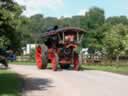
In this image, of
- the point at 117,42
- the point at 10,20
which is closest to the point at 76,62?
the point at 10,20

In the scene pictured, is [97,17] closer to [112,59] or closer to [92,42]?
[92,42]

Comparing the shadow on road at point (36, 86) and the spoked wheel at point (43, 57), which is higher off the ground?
the spoked wheel at point (43, 57)

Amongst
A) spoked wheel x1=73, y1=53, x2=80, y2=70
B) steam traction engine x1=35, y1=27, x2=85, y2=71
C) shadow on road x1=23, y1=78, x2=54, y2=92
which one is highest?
steam traction engine x1=35, y1=27, x2=85, y2=71

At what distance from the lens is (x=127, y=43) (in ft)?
175

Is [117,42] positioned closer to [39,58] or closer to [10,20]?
[39,58]

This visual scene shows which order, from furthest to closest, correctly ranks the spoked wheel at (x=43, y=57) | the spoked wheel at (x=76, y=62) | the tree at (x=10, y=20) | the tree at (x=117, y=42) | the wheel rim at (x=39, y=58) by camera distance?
1. the tree at (x=117, y=42)
2. the wheel rim at (x=39, y=58)
3. the spoked wheel at (x=43, y=57)
4. the spoked wheel at (x=76, y=62)
5. the tree at (x=10, y=20)

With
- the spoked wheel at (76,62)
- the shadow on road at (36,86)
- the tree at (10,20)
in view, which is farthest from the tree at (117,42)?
the tree at (10,20)

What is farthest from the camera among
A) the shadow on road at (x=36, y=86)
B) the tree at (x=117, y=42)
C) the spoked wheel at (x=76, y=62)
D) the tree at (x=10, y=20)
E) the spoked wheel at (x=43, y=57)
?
the tree at (x=117, y=42)

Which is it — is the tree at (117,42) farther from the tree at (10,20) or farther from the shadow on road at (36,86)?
the tree at (10,20)

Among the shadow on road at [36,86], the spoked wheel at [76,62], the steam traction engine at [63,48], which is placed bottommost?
the shadow on road at [36,86]

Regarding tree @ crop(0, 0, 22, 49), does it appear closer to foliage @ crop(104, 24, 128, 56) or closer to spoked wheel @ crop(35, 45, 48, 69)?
spoked wheel @ crop(35, 45, 48, 69)

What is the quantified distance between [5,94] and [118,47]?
37852 mm

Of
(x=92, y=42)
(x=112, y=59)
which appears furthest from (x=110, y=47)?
(x=92, y=42)

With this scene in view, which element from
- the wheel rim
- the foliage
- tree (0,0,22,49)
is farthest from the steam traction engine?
the foliage
